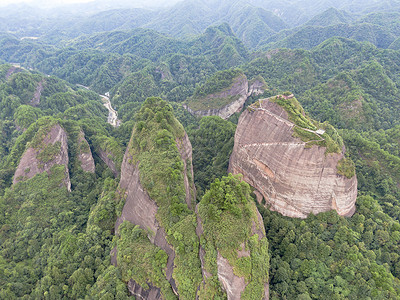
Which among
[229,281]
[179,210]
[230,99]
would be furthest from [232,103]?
[229,281]

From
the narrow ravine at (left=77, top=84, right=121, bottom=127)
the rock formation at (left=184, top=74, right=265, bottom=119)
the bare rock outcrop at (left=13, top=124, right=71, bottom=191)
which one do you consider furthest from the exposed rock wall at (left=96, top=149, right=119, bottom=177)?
the rock formation at (left=184, top=74, right=265, bottom=119)

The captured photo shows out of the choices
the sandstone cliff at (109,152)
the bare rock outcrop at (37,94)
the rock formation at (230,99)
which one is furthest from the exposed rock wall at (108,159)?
the rock formation at (230,99)

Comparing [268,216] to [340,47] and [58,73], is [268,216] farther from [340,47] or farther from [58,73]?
[58,73]

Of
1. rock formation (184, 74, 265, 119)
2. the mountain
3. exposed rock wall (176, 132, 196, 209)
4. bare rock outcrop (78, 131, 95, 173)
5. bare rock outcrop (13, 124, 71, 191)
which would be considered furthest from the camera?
the mountain

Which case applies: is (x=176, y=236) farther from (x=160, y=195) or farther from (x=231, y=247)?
(x=231, y=247)

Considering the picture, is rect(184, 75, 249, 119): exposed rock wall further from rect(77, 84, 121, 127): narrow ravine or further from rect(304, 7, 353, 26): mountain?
rect(304, 7, 353, 26): mountain
